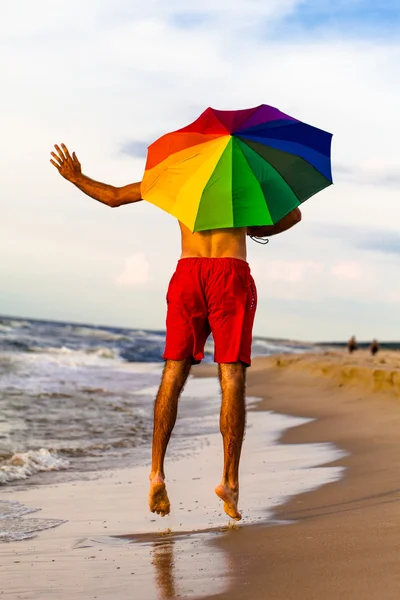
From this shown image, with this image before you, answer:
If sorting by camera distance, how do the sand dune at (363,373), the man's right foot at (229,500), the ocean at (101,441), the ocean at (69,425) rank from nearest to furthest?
the man's right foot at (229,500), the ocean at (101,441), the ocean at (69,425), the sand dune at (363,373)

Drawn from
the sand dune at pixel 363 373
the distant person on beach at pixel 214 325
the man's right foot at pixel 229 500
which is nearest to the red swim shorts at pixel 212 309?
the distant person on beach at pixel 214 325

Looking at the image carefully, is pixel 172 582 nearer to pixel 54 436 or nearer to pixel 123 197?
pixel 123 197

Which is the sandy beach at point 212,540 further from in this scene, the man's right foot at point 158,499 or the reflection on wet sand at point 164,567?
the man's right foot at point 158,499

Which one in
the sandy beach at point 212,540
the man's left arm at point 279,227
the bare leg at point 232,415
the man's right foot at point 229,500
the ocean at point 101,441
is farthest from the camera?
the ocean at point 101,441

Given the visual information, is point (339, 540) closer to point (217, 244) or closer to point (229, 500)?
point (229, 500)

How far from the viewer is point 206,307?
462cm

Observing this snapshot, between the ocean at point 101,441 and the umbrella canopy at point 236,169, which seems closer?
the umbrella canopy at point 236,169

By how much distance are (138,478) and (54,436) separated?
3.20m

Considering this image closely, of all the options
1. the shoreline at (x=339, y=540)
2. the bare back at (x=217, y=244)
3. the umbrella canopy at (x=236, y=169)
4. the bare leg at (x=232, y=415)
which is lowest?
the shoreline at (x=339, y=540)

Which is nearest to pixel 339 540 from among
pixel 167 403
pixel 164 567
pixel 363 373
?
pixel 164 567

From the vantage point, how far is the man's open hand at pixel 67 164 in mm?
5000

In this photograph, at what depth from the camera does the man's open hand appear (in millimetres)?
5000

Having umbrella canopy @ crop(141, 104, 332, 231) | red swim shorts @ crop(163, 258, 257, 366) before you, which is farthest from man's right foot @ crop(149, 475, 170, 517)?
umbrella canopy @ crop(141, 104, 332, 231)

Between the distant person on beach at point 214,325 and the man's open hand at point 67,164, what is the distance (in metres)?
0.80
